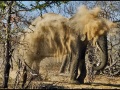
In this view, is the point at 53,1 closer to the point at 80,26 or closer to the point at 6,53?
the point at 6,53

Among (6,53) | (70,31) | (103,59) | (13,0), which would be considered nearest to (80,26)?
Answer: (70,31)

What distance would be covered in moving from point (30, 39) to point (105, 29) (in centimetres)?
159

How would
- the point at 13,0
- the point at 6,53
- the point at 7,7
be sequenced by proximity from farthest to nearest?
the point at 6,53 < the point at 7,7 < the point at 13,0

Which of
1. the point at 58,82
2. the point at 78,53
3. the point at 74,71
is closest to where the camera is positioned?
the point at 58,82

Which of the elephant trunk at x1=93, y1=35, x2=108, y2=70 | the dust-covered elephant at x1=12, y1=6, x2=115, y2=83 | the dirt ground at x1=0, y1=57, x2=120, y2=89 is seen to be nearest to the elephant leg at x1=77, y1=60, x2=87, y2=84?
the dust-covered elephant at x1=12, y1=6, x2=115, y2=83

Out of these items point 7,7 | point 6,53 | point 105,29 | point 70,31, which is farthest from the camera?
point 70,31

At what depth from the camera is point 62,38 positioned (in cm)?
820

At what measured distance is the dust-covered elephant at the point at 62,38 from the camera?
7906 mm

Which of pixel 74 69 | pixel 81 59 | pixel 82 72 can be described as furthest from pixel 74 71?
pixel 81 59

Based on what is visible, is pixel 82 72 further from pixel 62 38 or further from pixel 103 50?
pixel 62 38

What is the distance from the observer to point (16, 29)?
5.44m

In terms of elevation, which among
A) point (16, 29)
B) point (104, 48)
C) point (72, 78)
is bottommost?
point (72, 78)

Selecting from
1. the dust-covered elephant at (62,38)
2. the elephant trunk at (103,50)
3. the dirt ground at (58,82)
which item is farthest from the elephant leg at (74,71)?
the elephant trunk at (103,50)

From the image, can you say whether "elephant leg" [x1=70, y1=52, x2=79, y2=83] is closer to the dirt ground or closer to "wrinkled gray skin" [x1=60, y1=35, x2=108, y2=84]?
"wrinkled gray skin" [x1=60, y1=35, x2=108, y2=84]
